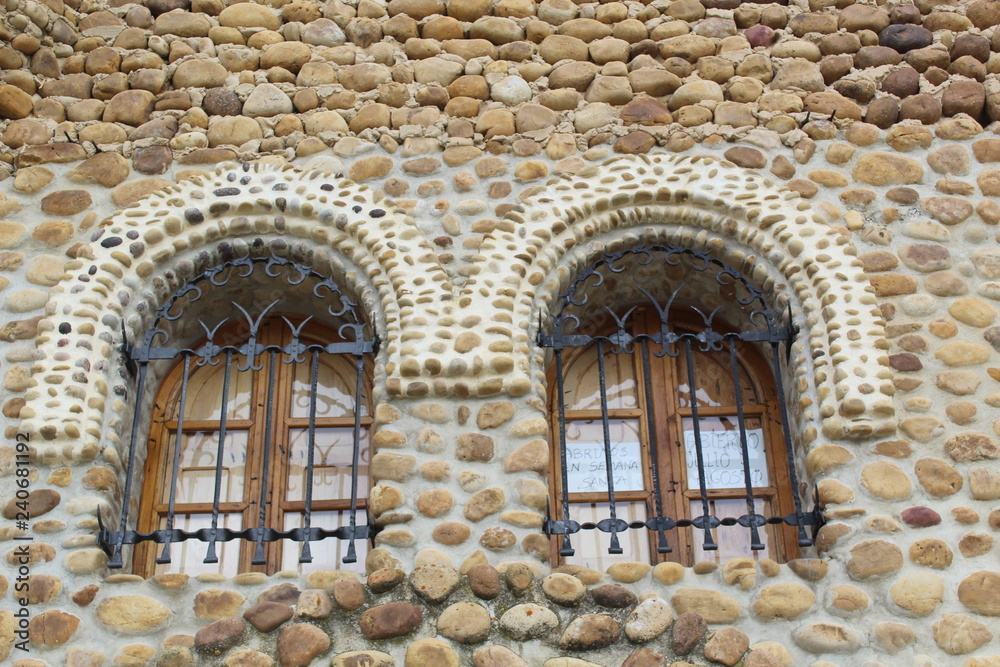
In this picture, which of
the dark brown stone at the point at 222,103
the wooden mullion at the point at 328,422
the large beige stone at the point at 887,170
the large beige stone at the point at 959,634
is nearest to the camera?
the large beige stone at the point at 959,634

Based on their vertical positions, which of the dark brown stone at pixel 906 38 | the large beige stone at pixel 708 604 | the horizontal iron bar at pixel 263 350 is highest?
the dark brown stone at pixel 906 38

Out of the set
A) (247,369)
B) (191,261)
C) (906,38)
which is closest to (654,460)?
(247,369)

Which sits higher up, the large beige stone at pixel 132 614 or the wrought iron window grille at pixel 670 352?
the wrought iron window grille at pixel 670 352

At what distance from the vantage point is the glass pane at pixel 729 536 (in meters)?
4.03

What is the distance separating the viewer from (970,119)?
187 inches

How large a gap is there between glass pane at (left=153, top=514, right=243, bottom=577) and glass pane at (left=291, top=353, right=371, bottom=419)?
0.51 meters

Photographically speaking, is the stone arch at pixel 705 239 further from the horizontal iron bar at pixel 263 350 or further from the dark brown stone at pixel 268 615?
the dark brown stone at pixel 268 615

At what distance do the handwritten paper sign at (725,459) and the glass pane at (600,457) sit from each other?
0.62ft

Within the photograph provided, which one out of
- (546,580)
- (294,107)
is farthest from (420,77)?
(546,580)

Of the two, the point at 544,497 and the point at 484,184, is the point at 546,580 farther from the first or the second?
the point at 484,184

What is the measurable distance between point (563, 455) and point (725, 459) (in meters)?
0.65

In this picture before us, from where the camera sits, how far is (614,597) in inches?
141

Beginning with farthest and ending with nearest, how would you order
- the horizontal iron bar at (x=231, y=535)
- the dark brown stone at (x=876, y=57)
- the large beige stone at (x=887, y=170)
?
1. the dark brown stone at (x=876, y=57)
2. the large beige stone at (x=887, y=170)
3. the horizontal iron bar at (x=231, y=535)

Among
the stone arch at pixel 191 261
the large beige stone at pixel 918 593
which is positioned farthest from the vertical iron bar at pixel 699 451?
the stone arch at pixel 191 261
